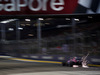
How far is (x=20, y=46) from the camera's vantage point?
20938 millimetres

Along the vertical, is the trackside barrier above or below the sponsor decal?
below

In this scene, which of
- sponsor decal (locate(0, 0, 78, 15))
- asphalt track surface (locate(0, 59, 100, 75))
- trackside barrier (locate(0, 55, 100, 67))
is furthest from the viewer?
trackside barrier (locate(0, 55, 100, 67))

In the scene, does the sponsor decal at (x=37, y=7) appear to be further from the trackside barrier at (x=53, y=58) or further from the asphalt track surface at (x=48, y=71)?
the trackside barrier at (x=53, y=58)

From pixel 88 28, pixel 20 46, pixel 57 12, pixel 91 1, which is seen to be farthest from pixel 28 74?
pixel 20 46

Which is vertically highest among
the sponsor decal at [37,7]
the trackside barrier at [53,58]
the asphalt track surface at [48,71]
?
the sponsor decal at [37,7]

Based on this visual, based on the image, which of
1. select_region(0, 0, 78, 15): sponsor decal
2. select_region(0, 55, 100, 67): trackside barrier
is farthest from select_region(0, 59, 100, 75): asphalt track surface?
select_region(0, 55, 100, 67): trackside barrier

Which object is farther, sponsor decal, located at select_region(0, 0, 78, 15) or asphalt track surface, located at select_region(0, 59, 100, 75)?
asphalt track surface, located at select_region(0, 59, 100, 75)

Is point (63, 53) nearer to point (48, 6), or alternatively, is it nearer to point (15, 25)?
point (15, 25)

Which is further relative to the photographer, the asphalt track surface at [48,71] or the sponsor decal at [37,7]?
the asphalt track surface at [48,71]

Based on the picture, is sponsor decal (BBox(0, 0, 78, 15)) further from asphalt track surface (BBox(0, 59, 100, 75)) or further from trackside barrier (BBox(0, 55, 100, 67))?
trackside barrier (BBox(0, 55, 100, 67))

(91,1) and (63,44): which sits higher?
(91,1)

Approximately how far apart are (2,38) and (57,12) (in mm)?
15454

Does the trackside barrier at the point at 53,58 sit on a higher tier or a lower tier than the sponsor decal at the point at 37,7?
lower

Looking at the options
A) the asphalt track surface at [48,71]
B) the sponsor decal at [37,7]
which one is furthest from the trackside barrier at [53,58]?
the sponsor decal at [37,7]
